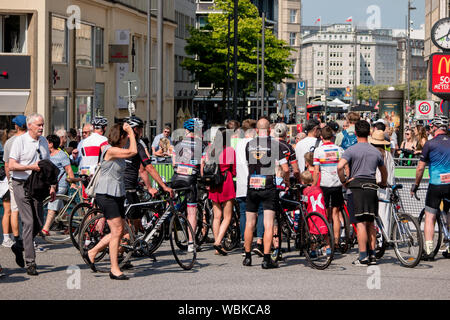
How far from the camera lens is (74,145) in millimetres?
21016

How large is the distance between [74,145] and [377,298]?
41.4 feet

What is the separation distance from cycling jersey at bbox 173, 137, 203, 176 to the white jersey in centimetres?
187

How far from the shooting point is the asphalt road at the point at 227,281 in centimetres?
974

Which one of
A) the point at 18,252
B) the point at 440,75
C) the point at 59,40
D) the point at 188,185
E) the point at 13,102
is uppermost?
the point at 59,40

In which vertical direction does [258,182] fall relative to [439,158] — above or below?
below

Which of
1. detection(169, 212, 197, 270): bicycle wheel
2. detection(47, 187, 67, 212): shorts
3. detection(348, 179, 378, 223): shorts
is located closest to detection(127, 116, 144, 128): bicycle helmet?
detection(169, 212, 197, 270): bicycle wheel

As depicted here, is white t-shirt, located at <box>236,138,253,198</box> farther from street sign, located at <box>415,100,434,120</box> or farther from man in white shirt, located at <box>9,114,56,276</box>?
street sign, located at <box>415,100,434,120</box>

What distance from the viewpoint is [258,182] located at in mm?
11789

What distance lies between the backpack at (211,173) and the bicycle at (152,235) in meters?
1.04

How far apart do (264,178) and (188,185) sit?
5.54 feet

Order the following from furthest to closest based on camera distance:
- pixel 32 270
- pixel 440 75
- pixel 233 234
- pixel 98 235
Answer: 1. pixel 440 75
2. pixel 233 234
3. pixel 98 235
4. pixel 32 270

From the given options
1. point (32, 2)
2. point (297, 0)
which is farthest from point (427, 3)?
point (32, 2)

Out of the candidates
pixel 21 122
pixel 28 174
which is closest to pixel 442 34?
pixel 21 122

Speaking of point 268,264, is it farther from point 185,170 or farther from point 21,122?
point 21,122
